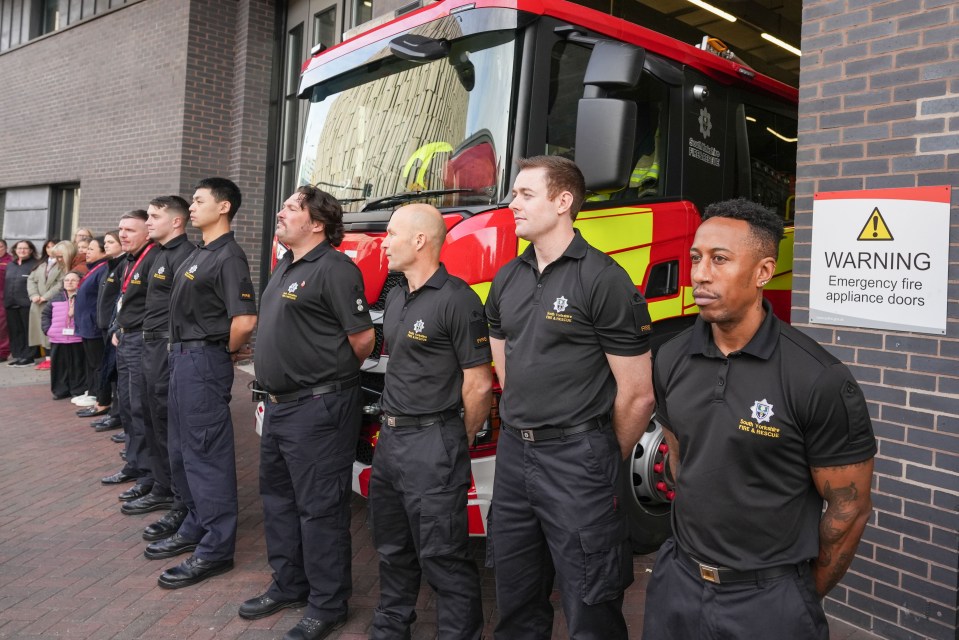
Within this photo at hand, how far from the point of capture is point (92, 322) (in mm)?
8648

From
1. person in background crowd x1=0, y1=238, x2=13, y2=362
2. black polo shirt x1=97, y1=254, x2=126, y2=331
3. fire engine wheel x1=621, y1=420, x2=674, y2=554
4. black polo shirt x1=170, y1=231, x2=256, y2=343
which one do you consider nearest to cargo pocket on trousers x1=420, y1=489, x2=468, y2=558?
fire engine wheel x1=621, y1=420, x2=674, y2=554

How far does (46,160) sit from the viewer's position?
1387 centimetres

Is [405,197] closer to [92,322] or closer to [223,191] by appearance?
[223,191]

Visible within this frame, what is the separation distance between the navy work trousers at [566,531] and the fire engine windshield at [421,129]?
151cm

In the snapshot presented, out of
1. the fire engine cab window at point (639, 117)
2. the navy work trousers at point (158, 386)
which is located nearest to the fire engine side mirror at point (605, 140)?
the fire engine cab window at point (639, 117)

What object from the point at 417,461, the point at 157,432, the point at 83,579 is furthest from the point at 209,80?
the point at 417,461

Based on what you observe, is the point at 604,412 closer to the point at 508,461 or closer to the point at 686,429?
the point at 508,461

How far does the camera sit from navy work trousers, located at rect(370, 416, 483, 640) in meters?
3.20

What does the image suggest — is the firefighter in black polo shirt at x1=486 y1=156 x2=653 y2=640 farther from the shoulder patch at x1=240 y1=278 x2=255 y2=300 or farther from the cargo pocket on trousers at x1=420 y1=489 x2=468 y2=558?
the shoulder patch at x1=240 y1=278 x2=255 y2=300

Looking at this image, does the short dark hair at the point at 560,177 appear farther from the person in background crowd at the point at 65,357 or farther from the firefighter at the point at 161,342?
the person in background crowd at the point at 65,357

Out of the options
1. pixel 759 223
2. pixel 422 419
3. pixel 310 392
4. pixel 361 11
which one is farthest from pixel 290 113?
pixel 759 223

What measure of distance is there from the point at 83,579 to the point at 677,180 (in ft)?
13.2

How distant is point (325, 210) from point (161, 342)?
1673mm

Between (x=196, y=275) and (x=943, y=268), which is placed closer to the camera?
(x=943, y=268)
